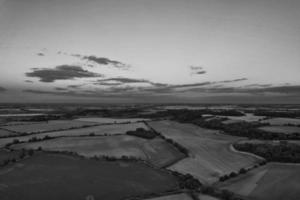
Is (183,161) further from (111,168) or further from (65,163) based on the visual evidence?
(65,163)

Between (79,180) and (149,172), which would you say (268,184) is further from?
(79,180)

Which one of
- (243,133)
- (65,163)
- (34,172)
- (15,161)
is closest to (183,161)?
(65,163)

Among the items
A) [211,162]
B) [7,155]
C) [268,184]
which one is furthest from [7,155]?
[268,184]

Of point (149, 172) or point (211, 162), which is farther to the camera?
point (211, 162)

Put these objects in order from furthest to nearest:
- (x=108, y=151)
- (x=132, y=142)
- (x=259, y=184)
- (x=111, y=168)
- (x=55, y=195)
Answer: (x=132, y=142)
(x=108, y=151)
(x=111, y=168)
(x=259, y=184)
(x=55, y=195)

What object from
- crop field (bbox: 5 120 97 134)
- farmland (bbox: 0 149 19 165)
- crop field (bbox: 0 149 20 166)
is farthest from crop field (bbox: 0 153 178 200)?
crop field (bbox: 5 120 97 134)
